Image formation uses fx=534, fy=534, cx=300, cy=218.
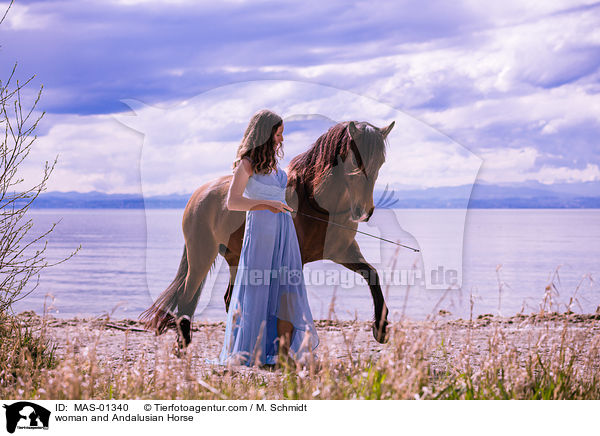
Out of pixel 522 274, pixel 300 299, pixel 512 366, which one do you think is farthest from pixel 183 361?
pixel 522 274

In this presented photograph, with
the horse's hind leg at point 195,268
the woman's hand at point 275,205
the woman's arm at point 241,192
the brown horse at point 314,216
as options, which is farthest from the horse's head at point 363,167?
the horse's hind leg at point 195,268

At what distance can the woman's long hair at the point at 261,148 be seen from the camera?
3.97 metres

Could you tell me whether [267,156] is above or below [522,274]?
above

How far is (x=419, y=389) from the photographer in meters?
3.34

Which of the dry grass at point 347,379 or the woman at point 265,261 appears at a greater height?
the woman at point 265,261

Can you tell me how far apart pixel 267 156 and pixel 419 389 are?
1.96 m

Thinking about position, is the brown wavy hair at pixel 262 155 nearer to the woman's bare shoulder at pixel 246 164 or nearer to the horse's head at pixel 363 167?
the woman's bare shoulder at pixel 246 164

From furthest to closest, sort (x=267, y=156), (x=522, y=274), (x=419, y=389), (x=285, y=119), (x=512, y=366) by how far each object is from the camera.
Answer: (x=522, y=274)
(x=285, y=119)
(x=267, y=156)
(x=512, y=366)
(x=419, y=389)

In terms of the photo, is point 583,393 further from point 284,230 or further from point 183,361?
point 183,361

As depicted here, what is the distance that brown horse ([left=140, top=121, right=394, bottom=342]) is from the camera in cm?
443
